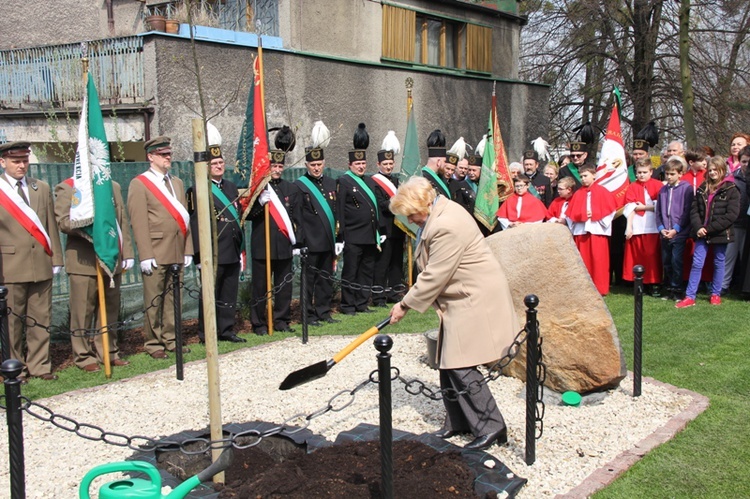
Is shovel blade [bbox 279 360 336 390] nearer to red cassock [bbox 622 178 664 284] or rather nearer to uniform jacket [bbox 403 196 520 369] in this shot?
uniform jacket [bbox 403 196 520 369]

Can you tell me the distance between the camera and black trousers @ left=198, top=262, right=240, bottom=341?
27.7ft

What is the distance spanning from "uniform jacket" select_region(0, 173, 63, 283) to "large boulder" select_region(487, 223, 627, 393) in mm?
4438

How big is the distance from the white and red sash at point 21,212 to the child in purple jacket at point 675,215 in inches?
304

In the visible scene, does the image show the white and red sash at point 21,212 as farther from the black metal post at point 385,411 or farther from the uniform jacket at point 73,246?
the black metal post at point 385,411

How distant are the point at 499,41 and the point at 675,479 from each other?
46.1 feet

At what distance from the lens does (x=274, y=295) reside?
355 inches

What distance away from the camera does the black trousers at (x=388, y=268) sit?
1059 cm

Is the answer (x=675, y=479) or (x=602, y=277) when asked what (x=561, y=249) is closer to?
(x=675, y=479)

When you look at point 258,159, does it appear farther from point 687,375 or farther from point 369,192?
point 687,375

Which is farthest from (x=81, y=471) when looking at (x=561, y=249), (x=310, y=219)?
(x=310, y=219)

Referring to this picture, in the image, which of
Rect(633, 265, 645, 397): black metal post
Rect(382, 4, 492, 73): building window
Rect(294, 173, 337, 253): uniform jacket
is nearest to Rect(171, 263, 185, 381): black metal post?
Rect(294, 173, 337, 253): uniform jacket

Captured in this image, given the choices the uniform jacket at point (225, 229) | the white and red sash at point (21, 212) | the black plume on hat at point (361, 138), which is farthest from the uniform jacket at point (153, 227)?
the black plume on hat at point (361, 138)

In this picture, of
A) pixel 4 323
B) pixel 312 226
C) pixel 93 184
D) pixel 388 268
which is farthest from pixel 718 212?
pixel 4 323

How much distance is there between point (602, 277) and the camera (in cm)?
1035
